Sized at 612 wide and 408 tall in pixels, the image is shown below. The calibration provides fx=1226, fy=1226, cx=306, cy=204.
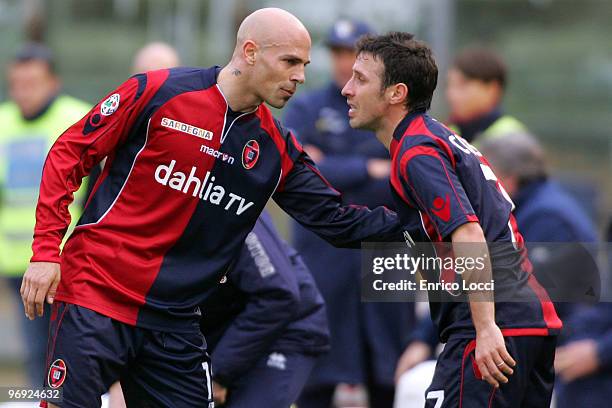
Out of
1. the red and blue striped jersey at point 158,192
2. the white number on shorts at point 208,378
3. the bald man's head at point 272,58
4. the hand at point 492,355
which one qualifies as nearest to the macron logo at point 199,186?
the red and blue striped jersey at point 158,192

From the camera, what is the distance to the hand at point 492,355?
4.40 metres

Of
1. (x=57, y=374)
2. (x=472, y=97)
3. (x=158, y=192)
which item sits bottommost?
(x=57, y=374)

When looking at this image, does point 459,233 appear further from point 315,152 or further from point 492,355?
point 315,152

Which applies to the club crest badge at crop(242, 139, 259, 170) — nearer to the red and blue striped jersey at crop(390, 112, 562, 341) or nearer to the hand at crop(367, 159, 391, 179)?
the red and blue striped jersey at crop(390, 112, 562, 341)

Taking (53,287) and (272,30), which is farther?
(272,30)

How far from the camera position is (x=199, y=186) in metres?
4.88

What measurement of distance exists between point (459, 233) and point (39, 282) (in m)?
1.56

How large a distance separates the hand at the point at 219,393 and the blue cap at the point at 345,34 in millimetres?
2876

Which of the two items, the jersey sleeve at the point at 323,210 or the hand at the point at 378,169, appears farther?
the hand at the point at 378,169

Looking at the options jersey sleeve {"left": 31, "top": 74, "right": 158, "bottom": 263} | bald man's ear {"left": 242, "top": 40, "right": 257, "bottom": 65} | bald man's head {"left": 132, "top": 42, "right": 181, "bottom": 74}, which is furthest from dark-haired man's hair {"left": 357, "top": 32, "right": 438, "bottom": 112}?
bald man's head {"left": 132, "top": 42, "right": 181, "bottom": 74}

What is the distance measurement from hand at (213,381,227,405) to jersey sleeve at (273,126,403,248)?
87 cm

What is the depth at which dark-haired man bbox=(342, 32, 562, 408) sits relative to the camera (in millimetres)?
4438

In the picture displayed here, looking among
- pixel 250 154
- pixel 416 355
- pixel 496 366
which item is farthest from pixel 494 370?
pixel 416 355

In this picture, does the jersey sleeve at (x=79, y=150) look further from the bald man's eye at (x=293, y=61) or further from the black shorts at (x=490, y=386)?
the black shorts at (x=490, y=386)
